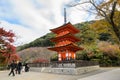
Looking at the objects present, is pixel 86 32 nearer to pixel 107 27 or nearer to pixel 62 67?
pixel 62 67

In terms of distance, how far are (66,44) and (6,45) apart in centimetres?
A: 1070

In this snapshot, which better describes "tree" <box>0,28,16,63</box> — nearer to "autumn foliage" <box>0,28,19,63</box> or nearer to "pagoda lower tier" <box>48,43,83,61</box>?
"autumn foliage" <box>0,28,19,63</box>

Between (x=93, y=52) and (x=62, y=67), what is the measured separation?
875 inches

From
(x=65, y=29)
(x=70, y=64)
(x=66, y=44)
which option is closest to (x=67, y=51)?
(x=66, y=44)

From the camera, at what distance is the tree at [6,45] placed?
39391 millimetres

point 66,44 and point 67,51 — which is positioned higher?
point 66,44

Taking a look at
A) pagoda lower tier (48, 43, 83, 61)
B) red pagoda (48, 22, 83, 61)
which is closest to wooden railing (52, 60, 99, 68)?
pagoda lower tier (48, 43, 83, 61)

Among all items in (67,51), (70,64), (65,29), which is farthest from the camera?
(65,29)

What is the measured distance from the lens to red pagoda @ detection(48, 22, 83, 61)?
125ft

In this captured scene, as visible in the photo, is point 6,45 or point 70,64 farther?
point 6,45

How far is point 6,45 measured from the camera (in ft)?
131

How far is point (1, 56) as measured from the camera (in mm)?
40062

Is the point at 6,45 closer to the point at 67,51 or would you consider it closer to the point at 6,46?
the point at 6,46

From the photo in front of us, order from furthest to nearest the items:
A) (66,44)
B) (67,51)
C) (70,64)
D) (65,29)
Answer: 1. (65,29)
2. (66,44)
3. (67,51)
4. (70,64)
